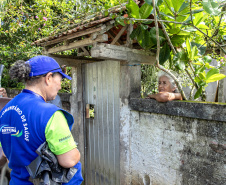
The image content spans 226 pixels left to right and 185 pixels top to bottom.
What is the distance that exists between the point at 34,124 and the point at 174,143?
198cm

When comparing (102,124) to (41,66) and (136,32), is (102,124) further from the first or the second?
(41,66)

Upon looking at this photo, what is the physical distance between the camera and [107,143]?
12.5 feet

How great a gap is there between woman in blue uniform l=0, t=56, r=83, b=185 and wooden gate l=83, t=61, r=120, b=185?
1908 millimetres

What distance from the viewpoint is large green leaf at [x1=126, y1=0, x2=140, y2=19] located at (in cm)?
254

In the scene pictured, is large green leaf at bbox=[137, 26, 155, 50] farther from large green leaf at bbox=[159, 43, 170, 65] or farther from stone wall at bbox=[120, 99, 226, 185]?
stone wall at bbox=[120, 99, 226, 185]

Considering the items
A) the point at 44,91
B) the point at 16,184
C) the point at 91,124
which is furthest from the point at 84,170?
the point at 44,91

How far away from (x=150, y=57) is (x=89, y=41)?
1261 mm

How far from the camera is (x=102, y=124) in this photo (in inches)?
155

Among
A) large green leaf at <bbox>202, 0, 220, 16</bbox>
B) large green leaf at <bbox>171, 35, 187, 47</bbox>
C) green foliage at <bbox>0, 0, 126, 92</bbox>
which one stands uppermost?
green foliage at <bbox>0, 0, 126, 92</bbox>

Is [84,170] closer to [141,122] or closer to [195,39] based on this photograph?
[141,122]

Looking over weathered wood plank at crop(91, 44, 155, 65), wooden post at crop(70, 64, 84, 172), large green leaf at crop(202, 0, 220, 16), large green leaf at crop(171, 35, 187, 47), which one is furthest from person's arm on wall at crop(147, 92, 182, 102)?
wooden post at crop(70, 64, 84, 172)

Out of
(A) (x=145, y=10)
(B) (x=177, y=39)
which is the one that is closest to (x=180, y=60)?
(B) (x=177, y=39)

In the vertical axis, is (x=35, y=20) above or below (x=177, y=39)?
above

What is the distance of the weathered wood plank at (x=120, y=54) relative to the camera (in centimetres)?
289
